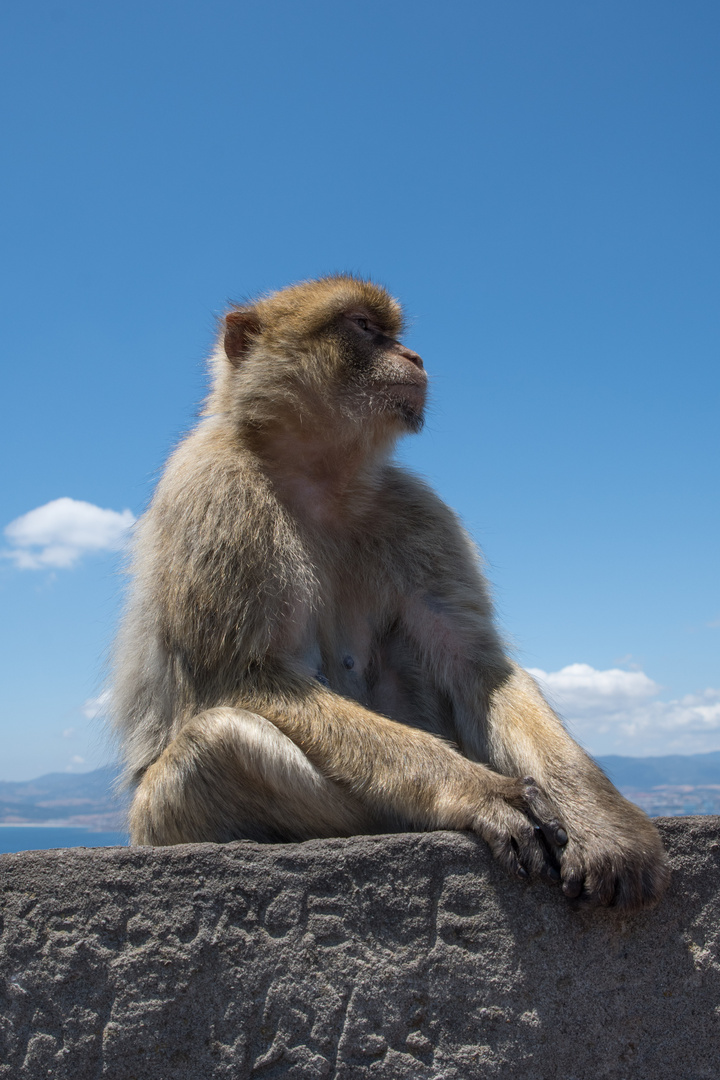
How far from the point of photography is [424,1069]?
84.4 inches

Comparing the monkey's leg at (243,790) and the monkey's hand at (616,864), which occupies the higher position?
the monkey's leg at (243,790)

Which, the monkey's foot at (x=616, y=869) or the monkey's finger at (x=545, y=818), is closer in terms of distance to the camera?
the monkey's foot at (x=616, y=869)

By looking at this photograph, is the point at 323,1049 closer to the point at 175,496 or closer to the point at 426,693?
the point at 426,693

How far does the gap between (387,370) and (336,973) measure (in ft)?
7.17

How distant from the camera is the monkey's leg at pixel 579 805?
2.28 m

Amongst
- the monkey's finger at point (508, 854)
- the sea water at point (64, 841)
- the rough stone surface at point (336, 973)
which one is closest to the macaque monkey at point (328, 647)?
the monkey's finger at point (508, 854)

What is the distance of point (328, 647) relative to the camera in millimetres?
3133

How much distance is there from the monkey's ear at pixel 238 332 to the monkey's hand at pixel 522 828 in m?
2.11

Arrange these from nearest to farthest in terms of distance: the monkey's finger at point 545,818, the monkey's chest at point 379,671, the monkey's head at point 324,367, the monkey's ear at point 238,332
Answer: the monkey's finger at point 545,818 < the monkey's chest at point 379,671 < the monkey's head at point 324,367 < the monkey's ear at point 238,332

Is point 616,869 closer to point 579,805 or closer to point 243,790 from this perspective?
point 579,805

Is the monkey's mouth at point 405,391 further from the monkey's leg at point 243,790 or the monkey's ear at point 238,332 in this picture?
the monkey's leg at point 243,790

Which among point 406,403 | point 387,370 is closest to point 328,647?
point 406,403

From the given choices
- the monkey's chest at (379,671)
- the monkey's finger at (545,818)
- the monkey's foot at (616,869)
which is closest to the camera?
the monkey's foot at (616,869)

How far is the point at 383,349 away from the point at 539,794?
1895 millimetres
